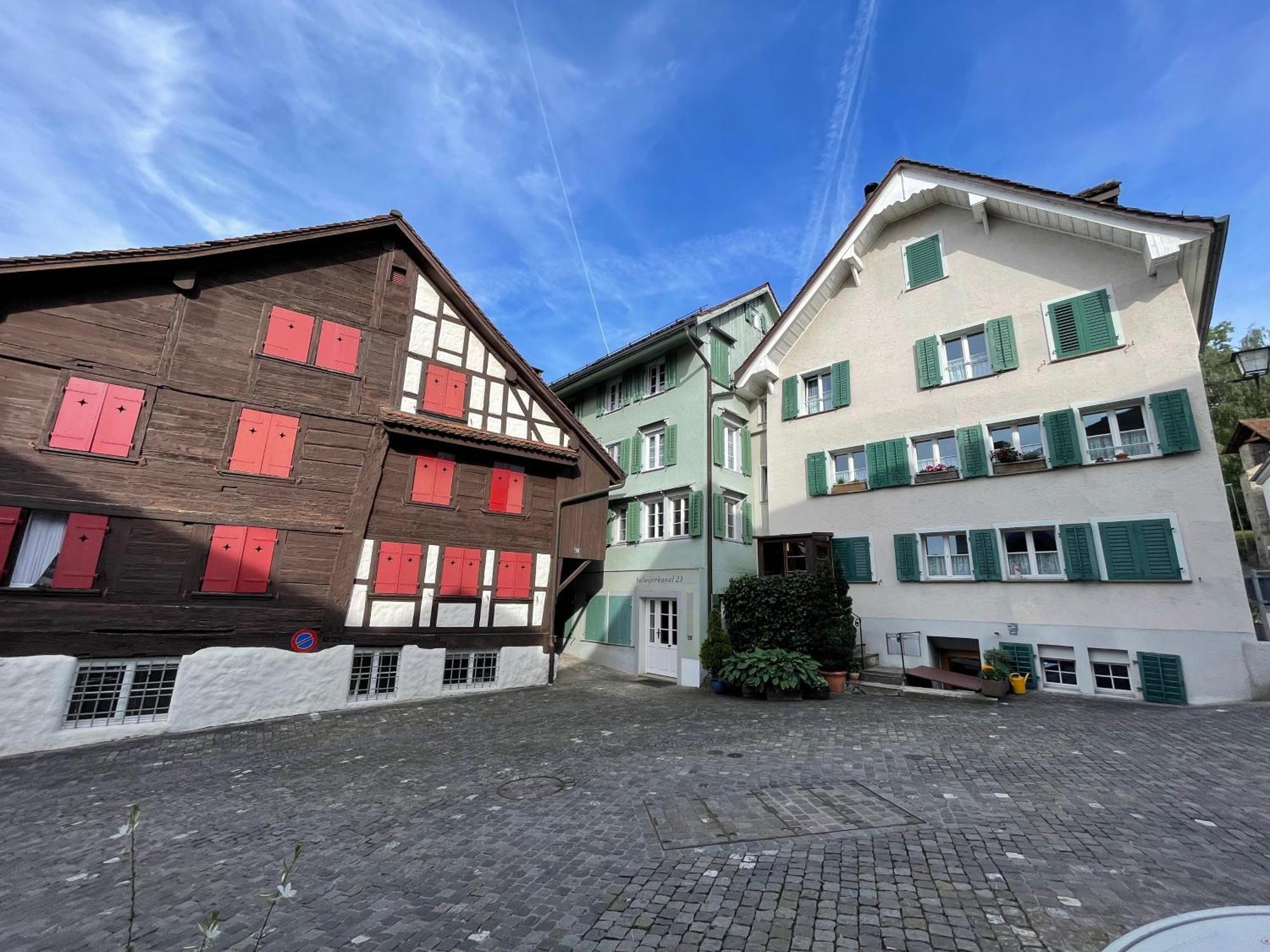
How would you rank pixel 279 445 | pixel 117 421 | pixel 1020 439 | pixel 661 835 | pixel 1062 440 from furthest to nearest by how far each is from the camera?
pixel 1020 439 < pixel 1062 440 < pixel 279 445 < pixel 117 421 < pixel 661 835

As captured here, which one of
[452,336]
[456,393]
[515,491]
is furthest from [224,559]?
[452,336]

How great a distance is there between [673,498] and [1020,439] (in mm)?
9610

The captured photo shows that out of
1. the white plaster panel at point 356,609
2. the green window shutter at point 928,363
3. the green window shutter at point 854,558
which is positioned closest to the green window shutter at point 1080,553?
the green window shutter at point 854,558

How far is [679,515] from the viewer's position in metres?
18.2

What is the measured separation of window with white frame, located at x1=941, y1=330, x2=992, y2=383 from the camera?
1482 centimetres

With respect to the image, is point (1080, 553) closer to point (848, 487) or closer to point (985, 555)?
point (985, 555)

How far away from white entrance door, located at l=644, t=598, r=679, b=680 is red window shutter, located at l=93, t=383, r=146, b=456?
13.4 metres

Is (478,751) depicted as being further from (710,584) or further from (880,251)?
(880,251)

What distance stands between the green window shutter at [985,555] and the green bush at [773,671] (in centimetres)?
465

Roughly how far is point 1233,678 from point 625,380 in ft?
58.1

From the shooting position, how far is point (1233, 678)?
10844mm

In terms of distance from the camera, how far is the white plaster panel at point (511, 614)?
A: 1441 centimetres

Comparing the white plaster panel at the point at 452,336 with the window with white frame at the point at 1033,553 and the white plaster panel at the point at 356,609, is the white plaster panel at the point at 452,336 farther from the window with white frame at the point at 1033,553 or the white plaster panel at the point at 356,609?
the window with white frame at the point at 1033,553

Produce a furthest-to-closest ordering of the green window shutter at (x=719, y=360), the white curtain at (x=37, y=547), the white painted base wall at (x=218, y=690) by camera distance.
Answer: the green window shutter at (x=719, y=360) → the white curtain at (x=37, y=547) → the white painted base wall at (x=218, y=690)
